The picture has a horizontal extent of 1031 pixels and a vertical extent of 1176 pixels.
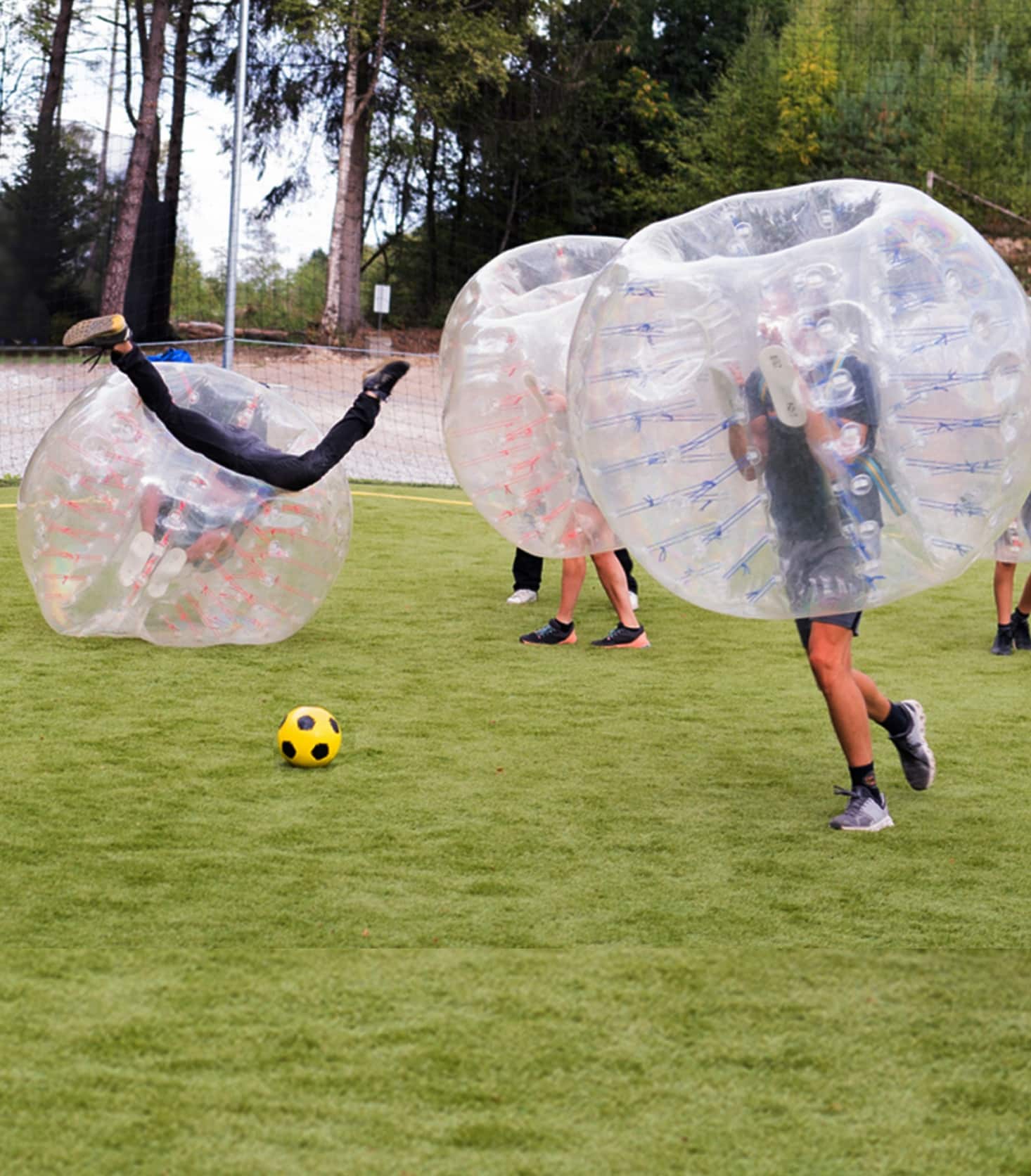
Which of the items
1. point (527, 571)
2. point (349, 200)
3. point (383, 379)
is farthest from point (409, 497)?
point (349, 200)

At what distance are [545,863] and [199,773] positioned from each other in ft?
4.69

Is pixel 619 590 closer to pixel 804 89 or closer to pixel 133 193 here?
pixel 133 193

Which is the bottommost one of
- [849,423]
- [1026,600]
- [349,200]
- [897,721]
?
[897,721]

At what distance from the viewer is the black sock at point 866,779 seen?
492cm

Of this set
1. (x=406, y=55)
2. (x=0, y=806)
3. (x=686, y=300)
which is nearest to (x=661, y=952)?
(x=686, y=300)

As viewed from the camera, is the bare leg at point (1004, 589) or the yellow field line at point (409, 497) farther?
the yellow field line at point (409, 497)

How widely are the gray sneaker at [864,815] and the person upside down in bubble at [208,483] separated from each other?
2.81m

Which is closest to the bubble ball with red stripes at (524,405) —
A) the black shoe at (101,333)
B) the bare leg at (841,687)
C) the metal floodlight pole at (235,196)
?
the black shoe at (101,333)

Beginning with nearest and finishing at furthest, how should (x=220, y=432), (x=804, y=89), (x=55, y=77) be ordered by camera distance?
(x=220, y=432), (x=55, y=77), (x=804, y=89)

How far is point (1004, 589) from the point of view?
7.82 m

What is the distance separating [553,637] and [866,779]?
3078mm

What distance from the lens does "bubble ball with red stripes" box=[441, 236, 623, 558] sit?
6.73m

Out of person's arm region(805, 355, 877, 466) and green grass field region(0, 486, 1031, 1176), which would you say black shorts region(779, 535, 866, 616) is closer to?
person's arm region(805, 355, 877, 466)

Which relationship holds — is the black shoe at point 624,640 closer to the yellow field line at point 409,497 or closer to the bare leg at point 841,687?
the bare leg at point 841,687
